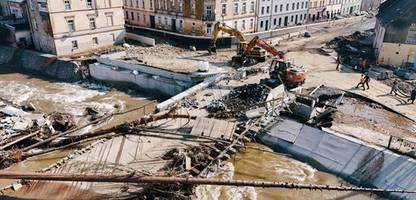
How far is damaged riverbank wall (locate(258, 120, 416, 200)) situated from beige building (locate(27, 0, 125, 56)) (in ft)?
91.2

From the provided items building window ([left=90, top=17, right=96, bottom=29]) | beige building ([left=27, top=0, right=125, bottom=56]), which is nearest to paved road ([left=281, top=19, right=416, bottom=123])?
beige building ([left=27, top=0, right=125, bottom=56])

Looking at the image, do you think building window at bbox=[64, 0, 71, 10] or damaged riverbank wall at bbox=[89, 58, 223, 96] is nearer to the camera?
damaged riverbank wall at bbox=[89, 58, 223, 96]

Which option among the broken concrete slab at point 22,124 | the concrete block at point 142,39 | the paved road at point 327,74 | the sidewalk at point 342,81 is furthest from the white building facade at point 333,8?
the broken concrete slab at point 22,124

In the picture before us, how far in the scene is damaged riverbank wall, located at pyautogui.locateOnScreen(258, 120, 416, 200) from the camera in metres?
18.1

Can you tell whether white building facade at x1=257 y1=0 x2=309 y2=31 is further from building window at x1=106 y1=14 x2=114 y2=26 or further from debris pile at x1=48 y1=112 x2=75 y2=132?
debris pile at x1=48 y1=112 x2=75 y2=132

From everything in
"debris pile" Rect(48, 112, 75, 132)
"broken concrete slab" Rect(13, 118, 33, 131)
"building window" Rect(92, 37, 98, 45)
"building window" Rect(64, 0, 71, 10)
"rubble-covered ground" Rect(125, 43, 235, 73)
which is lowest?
"broken concrete slab" Rect(13, 118, 33, 131)

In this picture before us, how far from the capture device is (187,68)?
36.2 metres

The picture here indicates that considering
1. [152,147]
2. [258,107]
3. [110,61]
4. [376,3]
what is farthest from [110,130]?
→ [376,3]

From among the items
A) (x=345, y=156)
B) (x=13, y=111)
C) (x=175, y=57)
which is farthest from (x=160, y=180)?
(x=175, y=57)

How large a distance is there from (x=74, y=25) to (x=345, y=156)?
3324 cm

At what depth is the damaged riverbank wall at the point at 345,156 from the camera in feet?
59.3

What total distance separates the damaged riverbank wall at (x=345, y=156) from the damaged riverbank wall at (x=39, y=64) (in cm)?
2395

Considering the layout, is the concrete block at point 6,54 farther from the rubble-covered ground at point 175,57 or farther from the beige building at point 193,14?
the beige building at point 193,14

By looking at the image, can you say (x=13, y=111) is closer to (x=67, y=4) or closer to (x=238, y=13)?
(x=67, y=4)
